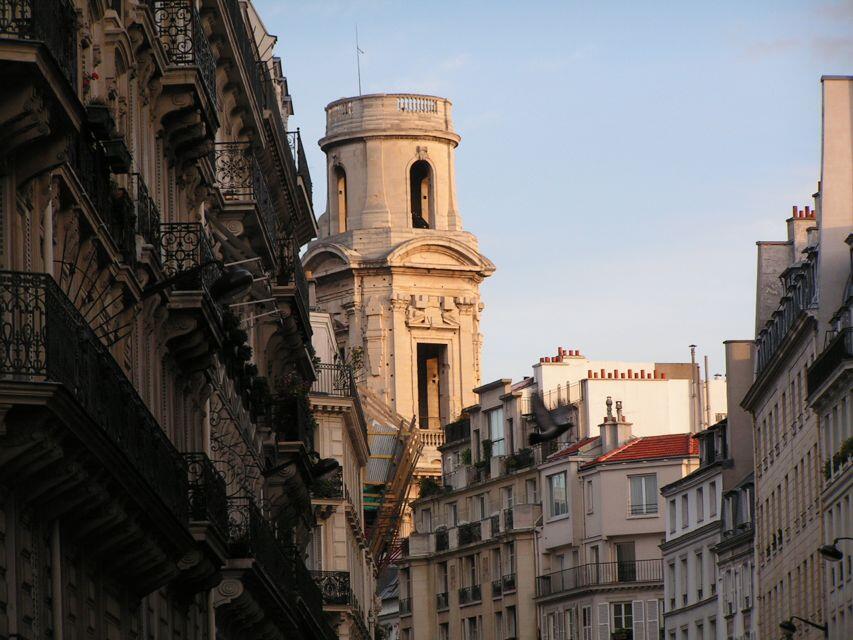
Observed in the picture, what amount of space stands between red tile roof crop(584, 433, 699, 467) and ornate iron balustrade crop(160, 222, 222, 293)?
247 feet

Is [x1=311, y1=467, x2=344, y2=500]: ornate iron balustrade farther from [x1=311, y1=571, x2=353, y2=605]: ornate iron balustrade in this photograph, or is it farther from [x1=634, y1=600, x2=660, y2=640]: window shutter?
[x1=634, y1=600, x2=660, y2=640]: window shutter

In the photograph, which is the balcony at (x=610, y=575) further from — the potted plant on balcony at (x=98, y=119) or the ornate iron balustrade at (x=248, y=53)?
the potted plant on balcony at (x=98, y=119)

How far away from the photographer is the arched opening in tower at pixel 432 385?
141 m

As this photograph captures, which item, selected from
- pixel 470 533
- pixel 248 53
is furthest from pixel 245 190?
pixel 470 533

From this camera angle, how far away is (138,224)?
110ft

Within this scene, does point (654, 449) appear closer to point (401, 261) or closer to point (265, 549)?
point (401, 261)

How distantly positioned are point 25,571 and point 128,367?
25.9ft

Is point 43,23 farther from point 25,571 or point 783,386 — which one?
point 783,386

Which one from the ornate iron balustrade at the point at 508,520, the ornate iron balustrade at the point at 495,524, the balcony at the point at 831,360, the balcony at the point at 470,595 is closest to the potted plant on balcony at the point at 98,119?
the balcony at the point at 831,360

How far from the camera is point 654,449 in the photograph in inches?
4456

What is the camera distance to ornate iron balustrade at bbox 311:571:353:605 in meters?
74.1

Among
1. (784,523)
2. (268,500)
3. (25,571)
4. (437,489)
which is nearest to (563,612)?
(437,489)

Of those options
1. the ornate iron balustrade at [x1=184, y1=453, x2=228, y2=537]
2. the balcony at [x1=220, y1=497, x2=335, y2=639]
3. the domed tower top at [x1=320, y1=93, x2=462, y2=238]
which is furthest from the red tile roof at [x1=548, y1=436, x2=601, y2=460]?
the ornate iron balustrade at [x1=184, y1=453, x2=228, y2=537]

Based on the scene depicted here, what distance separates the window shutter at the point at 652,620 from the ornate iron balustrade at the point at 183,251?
77074mm
